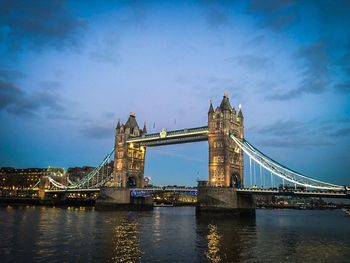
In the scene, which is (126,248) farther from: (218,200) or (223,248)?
(218,200)

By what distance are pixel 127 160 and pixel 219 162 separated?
31.3 metres

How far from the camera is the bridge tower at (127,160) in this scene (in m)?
89.5

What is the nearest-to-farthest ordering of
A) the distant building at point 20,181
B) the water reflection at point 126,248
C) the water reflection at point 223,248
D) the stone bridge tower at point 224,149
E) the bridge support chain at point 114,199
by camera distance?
1. the water reflection at point 126,248
2. the water reflection at point 223,248
3. the stone bridge tower at point 224,149
4. the bridge support chain at point 114,199
5. the distant building at point 20,181

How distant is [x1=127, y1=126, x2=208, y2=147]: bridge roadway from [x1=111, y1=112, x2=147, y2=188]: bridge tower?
336 cm

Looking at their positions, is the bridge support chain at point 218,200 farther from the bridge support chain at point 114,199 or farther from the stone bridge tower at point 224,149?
the bridge support chain at point 114,199

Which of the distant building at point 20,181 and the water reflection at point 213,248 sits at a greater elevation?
the distant building at point 20,181

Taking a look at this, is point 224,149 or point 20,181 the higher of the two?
point 224,149

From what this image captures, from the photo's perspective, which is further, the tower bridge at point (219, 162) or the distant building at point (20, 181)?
the distant building at point (20, 181)

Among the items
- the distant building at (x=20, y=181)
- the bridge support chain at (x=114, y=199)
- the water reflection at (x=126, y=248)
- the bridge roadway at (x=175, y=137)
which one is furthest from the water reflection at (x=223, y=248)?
→ the distant building at (x=20, y=181)

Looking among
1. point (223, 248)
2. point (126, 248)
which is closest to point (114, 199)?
point (126, 248)

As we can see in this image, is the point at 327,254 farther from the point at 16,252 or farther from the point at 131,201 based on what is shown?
the point at 131,201

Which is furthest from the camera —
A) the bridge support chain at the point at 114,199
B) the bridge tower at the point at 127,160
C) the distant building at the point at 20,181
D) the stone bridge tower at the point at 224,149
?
the distant building at the point at 20,181

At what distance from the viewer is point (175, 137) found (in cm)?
7788

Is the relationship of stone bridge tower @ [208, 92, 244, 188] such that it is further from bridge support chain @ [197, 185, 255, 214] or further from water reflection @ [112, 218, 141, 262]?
water reflection @ [112, 218, 141, 262]
